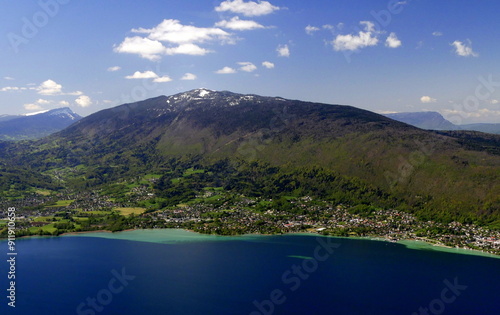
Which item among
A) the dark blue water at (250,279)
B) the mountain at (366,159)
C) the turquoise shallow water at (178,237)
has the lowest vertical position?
the turquoise shallow water at (178,237)

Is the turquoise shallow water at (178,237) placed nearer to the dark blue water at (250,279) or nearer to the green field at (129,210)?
the dark blue water at (250,279)

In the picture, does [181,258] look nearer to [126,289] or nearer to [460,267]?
[126,289]

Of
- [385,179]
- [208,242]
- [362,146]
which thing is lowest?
[208,242]

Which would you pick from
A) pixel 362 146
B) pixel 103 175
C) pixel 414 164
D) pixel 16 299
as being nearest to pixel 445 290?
pixel 16 299

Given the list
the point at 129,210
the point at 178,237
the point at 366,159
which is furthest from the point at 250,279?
the point at 366,159

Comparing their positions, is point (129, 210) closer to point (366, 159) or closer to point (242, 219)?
point (242, 219)

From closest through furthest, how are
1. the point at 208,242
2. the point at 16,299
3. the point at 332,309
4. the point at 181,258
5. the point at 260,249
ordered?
the point at 332,309
the point at 16,299
the point at 181,258
the point at 260,249
the point at 208,242

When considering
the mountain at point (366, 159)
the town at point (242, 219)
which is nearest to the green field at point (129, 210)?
the town at point (242, 219)

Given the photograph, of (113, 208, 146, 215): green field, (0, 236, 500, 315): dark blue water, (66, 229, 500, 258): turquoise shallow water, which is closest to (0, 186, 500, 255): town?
(113, 208, 146, 215): green field

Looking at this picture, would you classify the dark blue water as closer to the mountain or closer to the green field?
the green field
